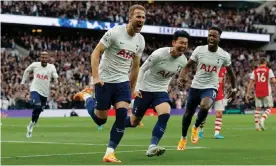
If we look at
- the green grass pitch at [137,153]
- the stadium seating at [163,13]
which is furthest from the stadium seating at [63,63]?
the green grass pitch at [137,153]

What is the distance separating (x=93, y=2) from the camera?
5941 centimetres

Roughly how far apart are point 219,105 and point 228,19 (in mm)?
48621

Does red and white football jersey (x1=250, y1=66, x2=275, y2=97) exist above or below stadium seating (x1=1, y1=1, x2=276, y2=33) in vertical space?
above

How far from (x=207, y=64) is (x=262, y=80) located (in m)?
9.57

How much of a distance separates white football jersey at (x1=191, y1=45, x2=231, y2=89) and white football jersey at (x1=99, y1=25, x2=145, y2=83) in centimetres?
414

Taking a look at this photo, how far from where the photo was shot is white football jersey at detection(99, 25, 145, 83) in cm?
1259

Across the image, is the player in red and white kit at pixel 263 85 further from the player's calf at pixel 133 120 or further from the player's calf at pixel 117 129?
the player's calf at pixel 117 129

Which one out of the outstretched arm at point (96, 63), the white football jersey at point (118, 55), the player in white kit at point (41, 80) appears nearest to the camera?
the outstretched arm at point (96, 63)

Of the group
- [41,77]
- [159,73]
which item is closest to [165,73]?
[159,73]

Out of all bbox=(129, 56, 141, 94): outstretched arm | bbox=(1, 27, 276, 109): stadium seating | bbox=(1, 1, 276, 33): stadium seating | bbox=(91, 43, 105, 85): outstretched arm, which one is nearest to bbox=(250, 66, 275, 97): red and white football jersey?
bbox=(129, 56, 141, 94): outstretched arm

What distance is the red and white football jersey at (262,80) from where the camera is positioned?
25875 mm

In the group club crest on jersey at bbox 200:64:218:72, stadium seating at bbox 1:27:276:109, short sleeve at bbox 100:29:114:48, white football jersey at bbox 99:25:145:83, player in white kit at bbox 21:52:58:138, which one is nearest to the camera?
short sleeve at bbox 100:29:114:48

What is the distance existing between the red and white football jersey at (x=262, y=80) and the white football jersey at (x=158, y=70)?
11.8 metres

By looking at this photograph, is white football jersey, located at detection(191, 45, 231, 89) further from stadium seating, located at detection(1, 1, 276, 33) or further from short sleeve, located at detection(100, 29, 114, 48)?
stadium seating, located at detection(1, 1, 276, 33)
